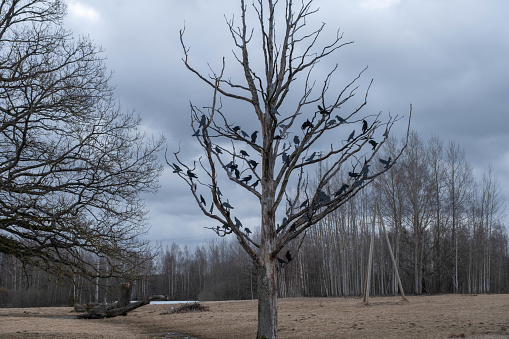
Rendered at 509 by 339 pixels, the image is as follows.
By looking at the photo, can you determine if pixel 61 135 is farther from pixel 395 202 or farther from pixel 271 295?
pixel 395 202

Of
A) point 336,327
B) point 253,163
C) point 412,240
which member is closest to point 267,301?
point 253,163

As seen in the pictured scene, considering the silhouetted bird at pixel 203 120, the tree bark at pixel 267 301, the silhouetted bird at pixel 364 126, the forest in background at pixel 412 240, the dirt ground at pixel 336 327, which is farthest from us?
the forest in background at pixel 412 240

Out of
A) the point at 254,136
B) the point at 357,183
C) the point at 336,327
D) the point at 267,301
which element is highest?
the point at 254,136

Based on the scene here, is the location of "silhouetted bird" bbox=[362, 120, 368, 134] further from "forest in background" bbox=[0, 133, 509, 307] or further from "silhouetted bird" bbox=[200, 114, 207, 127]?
"forest in background" bbox=[0, 133, 509, 307]

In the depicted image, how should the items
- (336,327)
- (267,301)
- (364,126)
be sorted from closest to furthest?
(267,301)
(364,126)
(336,327)

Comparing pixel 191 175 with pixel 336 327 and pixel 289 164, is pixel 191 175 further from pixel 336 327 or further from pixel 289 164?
pixel 336 327

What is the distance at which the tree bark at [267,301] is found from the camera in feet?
25.9

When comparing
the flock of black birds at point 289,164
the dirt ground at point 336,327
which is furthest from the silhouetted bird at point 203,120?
the dirt ground at point 336,327

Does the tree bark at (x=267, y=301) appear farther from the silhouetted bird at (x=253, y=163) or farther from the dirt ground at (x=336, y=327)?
the dirt ground at (x=336, y=327)

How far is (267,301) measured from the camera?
26.1 feet

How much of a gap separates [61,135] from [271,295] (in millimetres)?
6180

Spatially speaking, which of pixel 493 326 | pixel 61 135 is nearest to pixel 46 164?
pixel 61 135

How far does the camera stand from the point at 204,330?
15328mm

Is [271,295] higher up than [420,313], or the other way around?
[271,295]
